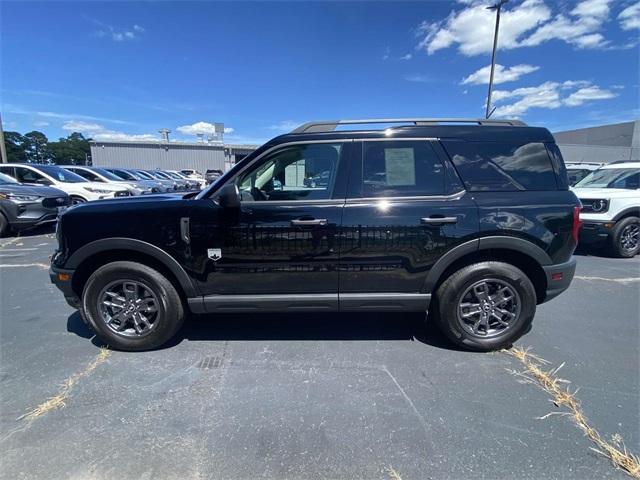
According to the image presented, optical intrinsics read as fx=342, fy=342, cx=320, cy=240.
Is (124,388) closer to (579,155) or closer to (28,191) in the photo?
(28,191)

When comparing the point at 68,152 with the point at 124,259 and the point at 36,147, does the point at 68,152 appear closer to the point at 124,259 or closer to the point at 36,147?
the point at 36,147

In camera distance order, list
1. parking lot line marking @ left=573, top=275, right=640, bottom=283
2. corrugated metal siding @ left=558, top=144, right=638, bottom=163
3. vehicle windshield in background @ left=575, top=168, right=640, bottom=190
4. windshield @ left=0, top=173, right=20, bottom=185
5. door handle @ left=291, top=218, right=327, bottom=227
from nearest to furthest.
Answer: door handle @ left=291, top=218, right=327, bottom=227 < parking lot line marking @ left=573, top=275, right=640, bottom=283 < vehicle windshield in background @ left=575, top=168, right=640, bottom=190 < windshield @ left=0, top=173, right=20, bottom=185 < corrugated metal siding @ left=558, top=144, right=638, bottom=163

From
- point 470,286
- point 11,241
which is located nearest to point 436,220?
point 470,286

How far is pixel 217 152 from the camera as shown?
45.6 m

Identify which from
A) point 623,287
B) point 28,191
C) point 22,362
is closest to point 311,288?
point 22,362

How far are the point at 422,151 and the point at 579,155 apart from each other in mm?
47968

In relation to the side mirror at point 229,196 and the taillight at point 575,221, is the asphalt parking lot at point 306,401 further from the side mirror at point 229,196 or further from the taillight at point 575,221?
the side mirror at point 229,196

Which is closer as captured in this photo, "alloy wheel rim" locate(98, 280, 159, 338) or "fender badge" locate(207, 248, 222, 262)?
"fender badge" locate(207, 248, 222, 262)

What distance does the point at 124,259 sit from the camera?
3.13m

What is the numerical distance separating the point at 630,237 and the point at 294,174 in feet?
23.9

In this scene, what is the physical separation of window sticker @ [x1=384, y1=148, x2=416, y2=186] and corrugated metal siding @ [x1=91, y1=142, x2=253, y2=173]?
45.6 meters

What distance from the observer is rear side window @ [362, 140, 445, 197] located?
304 centimetres

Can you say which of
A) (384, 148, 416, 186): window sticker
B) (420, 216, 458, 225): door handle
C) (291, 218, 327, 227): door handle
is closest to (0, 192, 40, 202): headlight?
(291, 218, 327, 227): door handle

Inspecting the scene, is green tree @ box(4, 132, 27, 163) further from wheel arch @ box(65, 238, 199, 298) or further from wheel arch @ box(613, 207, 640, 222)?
wheel arch @ box(613, 207, 640, 222)
